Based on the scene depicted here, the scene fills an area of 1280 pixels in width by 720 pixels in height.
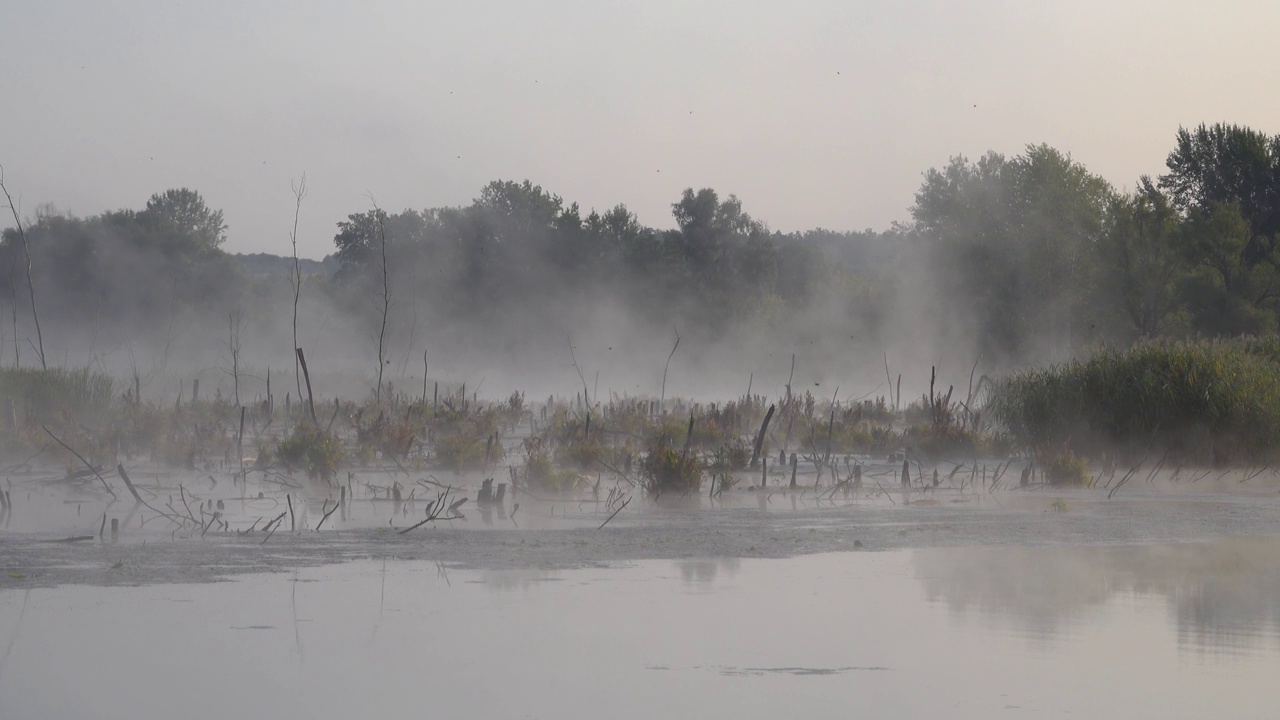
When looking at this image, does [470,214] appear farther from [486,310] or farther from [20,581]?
[20,581]

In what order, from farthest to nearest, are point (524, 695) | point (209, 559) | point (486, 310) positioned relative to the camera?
point (486, 310)
point (209, 559)
point (524, 695)

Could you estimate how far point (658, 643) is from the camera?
21.4 ft

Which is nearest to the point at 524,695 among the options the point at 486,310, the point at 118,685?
the point at 118,685

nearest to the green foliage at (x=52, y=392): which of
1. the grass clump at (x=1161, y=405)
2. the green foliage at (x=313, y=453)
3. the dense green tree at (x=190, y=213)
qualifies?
the green foliage at (x=313, y=453)

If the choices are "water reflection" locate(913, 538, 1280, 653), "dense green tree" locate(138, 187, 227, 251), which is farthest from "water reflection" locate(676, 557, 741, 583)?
"dense green tree" locate(138, 187, 227, 251)

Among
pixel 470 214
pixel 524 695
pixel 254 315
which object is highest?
pixel 470 214

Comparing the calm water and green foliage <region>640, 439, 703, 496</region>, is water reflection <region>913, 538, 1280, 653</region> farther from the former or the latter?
green foliage <region>640, 439, 703, 496</region>

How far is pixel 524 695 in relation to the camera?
18.1 feet

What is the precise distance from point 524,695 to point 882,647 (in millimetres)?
1774

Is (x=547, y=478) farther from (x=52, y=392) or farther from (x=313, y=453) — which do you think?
(x=52, y=392)

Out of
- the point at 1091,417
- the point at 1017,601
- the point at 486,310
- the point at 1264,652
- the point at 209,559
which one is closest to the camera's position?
the point at 1264,652

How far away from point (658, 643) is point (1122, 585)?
10.4 feet

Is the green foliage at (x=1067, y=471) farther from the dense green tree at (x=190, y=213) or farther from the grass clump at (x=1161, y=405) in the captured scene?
the dense green tree at (x=190, y=213)

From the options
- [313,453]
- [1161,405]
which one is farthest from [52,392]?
[1161,405]
